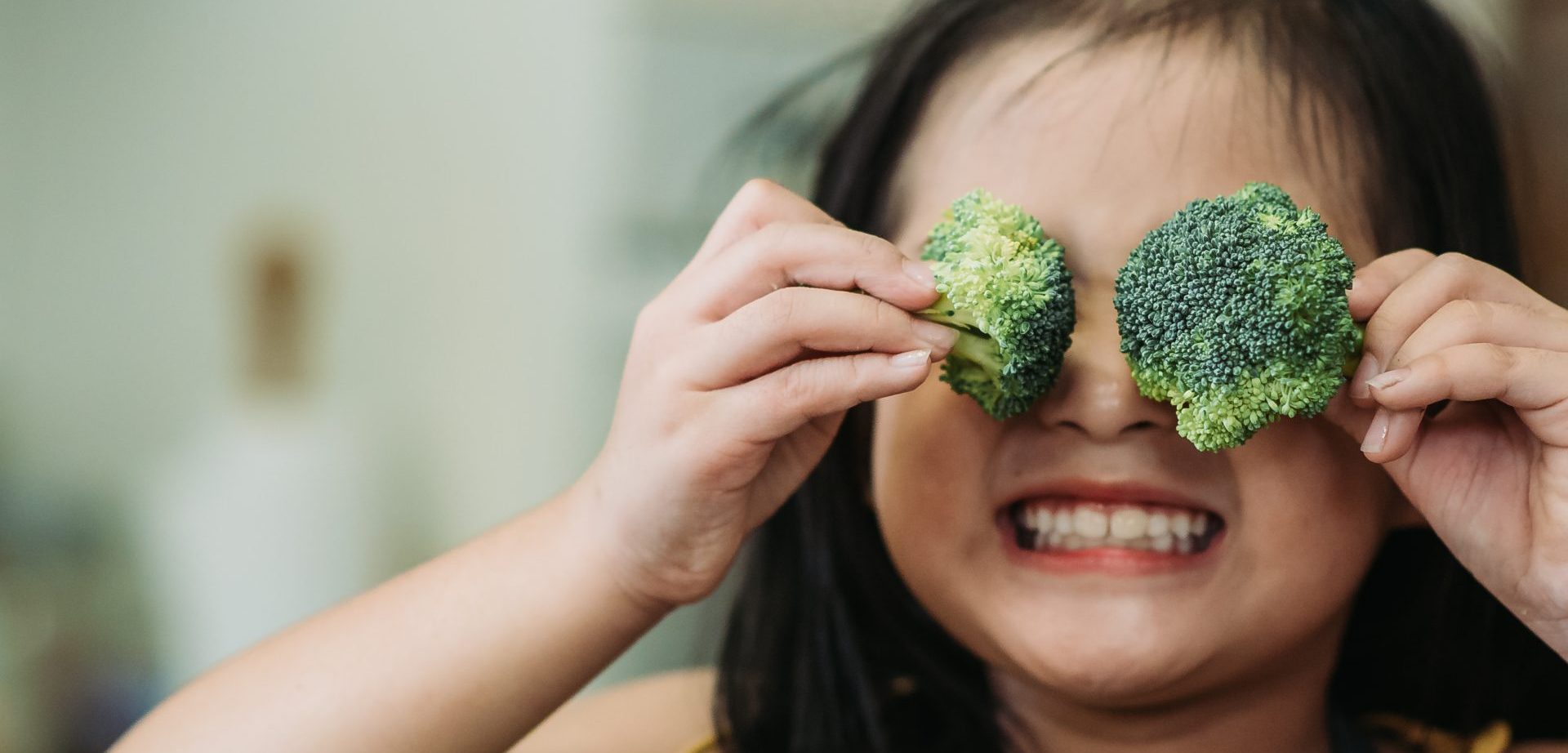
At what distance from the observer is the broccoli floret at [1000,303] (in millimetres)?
750

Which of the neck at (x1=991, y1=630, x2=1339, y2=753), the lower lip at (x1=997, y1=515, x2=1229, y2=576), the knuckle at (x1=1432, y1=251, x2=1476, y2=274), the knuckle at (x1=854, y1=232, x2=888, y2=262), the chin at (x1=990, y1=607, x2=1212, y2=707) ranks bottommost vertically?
the neck at (x1=991, y1=630, x2=1339, y2=753)

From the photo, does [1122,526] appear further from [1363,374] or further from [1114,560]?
[1363,374]

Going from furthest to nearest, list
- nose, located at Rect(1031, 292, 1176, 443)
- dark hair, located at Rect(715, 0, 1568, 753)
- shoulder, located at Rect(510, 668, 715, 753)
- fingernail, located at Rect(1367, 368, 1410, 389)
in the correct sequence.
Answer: shoulder, located at Rect(510, 668, 715, 753), dark hair, located at Rect(715, 0, 1568, 753), nose, located at Rect(1031, 292, 1176, 443), fingernail, located at Rect(1367, 368, 1410, 389)

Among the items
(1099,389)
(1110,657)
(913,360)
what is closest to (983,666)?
(1110,657)

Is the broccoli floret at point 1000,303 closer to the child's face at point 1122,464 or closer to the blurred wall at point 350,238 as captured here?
the child's face at point 1122,464

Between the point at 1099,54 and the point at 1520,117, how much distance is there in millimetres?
1231

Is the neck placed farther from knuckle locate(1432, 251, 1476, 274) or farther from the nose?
knuckle locate(1432, 251, 1476, 274)

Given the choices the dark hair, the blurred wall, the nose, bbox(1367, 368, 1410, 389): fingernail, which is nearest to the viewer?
bbox(1367, 368, 1410, 389): fingernail

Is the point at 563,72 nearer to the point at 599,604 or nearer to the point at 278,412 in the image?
the point at 278,412

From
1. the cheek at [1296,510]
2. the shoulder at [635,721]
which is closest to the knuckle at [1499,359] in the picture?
the cheek at [1296,510]

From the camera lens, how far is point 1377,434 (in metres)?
0.74

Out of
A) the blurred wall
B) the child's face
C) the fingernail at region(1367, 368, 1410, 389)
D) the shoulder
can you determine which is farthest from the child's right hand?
the blurred wall

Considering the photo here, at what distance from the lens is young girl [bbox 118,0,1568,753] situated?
777mm

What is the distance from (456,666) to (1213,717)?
2.02ft
